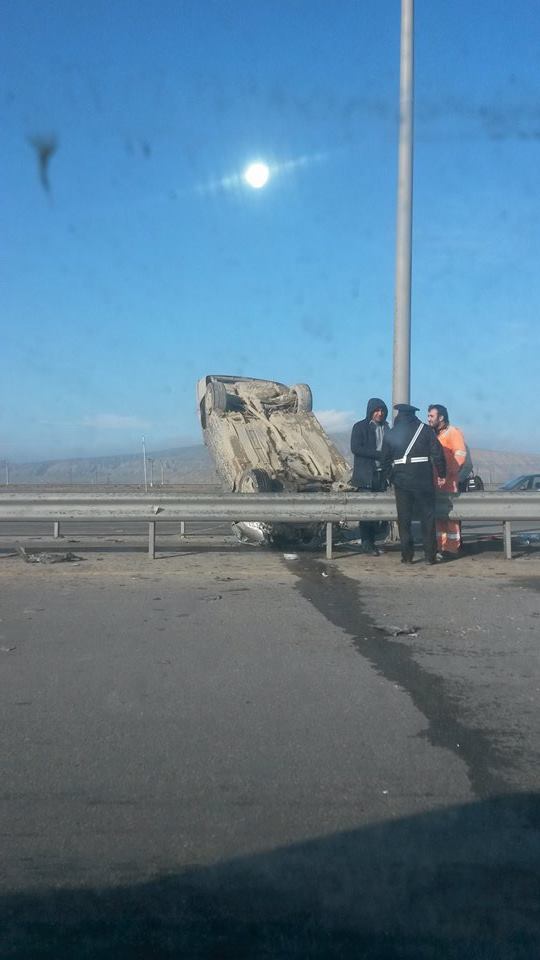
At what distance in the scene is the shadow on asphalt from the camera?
3.36 metres

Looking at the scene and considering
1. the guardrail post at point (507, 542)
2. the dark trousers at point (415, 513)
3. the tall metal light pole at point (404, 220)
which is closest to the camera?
the dark trousers at point (415, 513)

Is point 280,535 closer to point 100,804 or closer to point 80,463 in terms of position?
point 100,804

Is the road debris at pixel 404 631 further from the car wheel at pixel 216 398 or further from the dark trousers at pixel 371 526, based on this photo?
the car wheel at pixel 216 398

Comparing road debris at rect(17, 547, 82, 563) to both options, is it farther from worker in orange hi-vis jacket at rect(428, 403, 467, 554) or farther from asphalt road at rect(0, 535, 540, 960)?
worker in orange hi-vis jacket at rect(428, 403, 467, 554)

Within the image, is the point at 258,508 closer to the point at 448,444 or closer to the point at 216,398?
the point at 448,444

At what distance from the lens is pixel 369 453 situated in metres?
12.5

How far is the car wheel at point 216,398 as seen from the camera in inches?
583

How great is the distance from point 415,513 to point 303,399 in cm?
407

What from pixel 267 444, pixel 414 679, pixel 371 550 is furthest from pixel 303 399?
pixel 414 679

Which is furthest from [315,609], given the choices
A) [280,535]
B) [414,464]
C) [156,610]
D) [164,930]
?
[164,930]

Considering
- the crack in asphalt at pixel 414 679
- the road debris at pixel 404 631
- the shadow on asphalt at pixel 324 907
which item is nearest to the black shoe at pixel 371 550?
the crack in asphalt at pixel 414 679

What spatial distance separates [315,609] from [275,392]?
733 cm

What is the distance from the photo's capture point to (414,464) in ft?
37.2

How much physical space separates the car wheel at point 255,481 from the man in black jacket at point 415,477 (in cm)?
226
